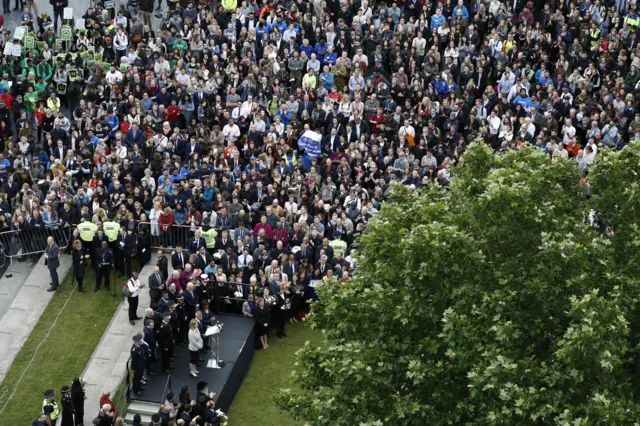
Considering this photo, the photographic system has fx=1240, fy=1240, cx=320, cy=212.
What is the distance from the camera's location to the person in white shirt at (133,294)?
A: 33.9 metres

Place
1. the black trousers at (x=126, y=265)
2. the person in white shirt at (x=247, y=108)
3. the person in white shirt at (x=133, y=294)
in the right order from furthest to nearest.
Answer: the person in white shirt at (x=247, y=108) → the black trousers at (x=126, y=265) → the person in white shirt at (x=133, y=294)

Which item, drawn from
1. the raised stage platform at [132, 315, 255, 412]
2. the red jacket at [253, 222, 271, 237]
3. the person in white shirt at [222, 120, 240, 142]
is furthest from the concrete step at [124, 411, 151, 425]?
the person in white shirt at [222, 120, 240, 142]

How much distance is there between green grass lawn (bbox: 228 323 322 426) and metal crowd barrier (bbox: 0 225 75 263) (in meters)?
7.35

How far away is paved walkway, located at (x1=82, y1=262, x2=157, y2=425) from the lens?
32.4 meters

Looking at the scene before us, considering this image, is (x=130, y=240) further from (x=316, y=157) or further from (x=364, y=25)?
(x=364, y=25)

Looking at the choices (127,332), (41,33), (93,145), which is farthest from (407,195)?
(41,33)

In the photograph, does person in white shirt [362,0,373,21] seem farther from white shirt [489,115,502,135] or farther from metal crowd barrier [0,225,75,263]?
metal crowd barrier [0,225,75,263]

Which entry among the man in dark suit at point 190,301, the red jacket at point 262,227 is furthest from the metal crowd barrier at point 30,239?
the man in dark suit at point 190,301

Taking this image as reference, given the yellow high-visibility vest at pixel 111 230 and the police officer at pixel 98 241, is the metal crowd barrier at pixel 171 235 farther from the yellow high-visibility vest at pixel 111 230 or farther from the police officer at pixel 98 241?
the police officer at pixel 98 241

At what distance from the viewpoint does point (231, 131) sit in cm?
4034

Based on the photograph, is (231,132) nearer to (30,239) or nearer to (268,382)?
(30,239)

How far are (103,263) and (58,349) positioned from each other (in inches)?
117

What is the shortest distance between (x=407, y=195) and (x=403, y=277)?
2864 millimetres

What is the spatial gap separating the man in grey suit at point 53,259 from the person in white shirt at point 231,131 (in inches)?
286
